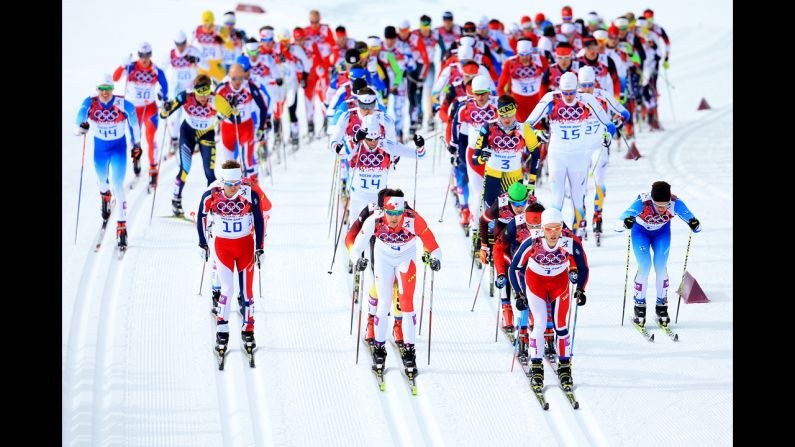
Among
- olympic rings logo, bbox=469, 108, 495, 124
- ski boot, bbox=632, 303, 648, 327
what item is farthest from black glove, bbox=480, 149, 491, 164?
ski boot, bbox=632, 303, 648, 327

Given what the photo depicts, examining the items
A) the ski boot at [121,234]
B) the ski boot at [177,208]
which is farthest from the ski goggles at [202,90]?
the ski boot at [121,234]

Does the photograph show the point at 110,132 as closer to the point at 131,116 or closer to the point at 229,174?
the point at 131,116

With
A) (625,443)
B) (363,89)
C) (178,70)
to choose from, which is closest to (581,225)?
(363,89)

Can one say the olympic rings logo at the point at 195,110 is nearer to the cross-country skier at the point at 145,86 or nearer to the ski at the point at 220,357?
the cross-country skier at the point at 145,86

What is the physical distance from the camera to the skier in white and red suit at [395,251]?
10336 mm

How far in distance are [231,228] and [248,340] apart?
1188 millimetres

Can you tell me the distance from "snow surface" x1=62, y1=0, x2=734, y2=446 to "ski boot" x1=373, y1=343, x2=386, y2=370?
16 centimetres

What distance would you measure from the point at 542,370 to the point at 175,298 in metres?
4.53

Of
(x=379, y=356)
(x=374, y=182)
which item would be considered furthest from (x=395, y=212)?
(x=374, y=182)

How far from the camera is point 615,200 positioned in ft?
54.1

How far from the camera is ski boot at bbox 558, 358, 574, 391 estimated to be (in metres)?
10.2

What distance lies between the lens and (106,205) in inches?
570

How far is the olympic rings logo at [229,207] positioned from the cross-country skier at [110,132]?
3658 mm

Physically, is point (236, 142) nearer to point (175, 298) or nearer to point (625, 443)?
point (175, 298)
